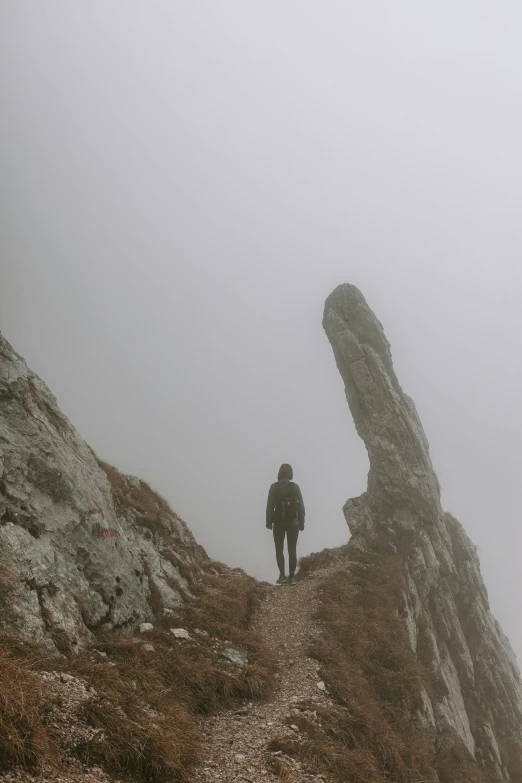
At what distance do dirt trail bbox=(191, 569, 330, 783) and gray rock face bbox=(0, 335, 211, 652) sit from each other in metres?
3.67

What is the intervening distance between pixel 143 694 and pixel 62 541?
5.18 m

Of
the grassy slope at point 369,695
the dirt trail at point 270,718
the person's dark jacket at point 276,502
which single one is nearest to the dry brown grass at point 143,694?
the dirt trail at point 270,718

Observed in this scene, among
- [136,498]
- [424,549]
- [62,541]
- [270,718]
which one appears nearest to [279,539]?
[136,498]

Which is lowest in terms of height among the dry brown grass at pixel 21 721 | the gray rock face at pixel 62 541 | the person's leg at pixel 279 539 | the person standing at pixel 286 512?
the dry brown grass at pixel 21 721

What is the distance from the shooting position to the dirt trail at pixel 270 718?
9055 mm

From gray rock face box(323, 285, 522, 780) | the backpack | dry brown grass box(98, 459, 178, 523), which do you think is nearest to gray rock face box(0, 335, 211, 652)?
dry brown grass box(98, 459, 178, 523)

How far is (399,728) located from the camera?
51.5ft

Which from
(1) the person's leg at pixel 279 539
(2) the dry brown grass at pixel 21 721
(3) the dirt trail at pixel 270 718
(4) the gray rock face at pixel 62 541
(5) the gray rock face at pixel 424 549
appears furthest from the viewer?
(5) the gray rock face at pixel 424 549

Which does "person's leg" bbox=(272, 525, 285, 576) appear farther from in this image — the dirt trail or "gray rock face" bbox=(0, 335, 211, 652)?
"gray rock face" bbox=(0, 335, 211, 652)

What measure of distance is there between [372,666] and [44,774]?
13891 millimetres

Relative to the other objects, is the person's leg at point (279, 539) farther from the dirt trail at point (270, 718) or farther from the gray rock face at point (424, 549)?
the gray rock face at point (424, 549)

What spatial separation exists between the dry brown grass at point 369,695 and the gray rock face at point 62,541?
18.4ft

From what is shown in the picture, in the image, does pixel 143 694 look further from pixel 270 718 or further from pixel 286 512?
pixel 286 512

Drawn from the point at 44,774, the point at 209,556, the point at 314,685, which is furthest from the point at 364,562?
the point at 44,774
